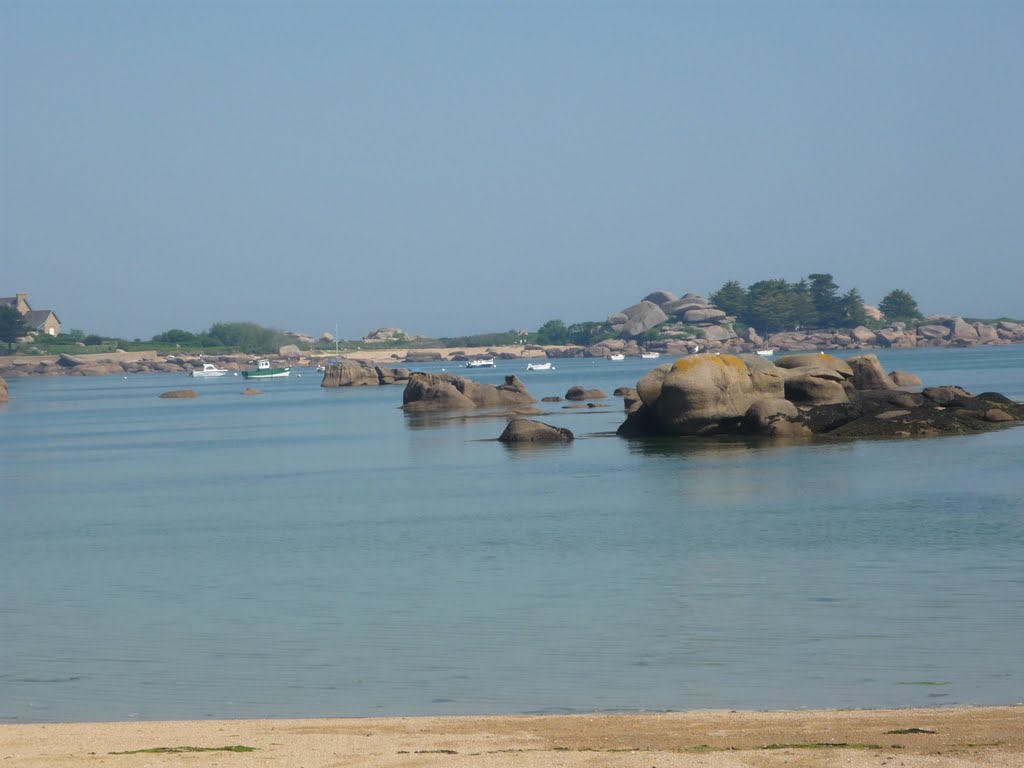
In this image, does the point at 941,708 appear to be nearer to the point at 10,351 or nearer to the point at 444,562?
the point at 444,562

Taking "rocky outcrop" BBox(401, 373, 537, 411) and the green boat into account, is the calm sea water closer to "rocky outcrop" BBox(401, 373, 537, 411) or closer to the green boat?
"rocky outcrop" BBox(401, 373, 537, 411)

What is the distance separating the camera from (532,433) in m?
45.9

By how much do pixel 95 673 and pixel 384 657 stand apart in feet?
9.76

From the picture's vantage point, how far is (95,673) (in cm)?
1407

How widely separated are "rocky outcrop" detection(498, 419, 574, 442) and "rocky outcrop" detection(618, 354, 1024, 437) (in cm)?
246

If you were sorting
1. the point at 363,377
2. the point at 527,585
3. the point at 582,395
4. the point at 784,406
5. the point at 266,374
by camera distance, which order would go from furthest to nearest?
the point at 266,374
the point at 363,377
the point at 582,395
the point at 784,406
the point at 527,585

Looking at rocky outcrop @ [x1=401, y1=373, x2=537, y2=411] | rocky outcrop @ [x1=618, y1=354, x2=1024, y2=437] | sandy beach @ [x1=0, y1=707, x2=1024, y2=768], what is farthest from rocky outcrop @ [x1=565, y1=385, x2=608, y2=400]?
sandy beach @ [x1=0, y1=707, x2=1024, y2=768]

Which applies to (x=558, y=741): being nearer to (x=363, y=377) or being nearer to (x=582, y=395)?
(x=582, y=395)

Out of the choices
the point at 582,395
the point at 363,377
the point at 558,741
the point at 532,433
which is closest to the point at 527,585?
the point at 558,741

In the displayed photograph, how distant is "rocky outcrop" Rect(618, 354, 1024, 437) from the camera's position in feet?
139

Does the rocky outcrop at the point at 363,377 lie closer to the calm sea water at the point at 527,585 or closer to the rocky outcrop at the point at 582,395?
the rocky outcrop at the point at 582,395

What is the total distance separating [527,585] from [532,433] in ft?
89.2

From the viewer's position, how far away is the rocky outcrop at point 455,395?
68.9m

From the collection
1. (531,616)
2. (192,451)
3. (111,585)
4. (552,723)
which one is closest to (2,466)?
Result: (192,451)
